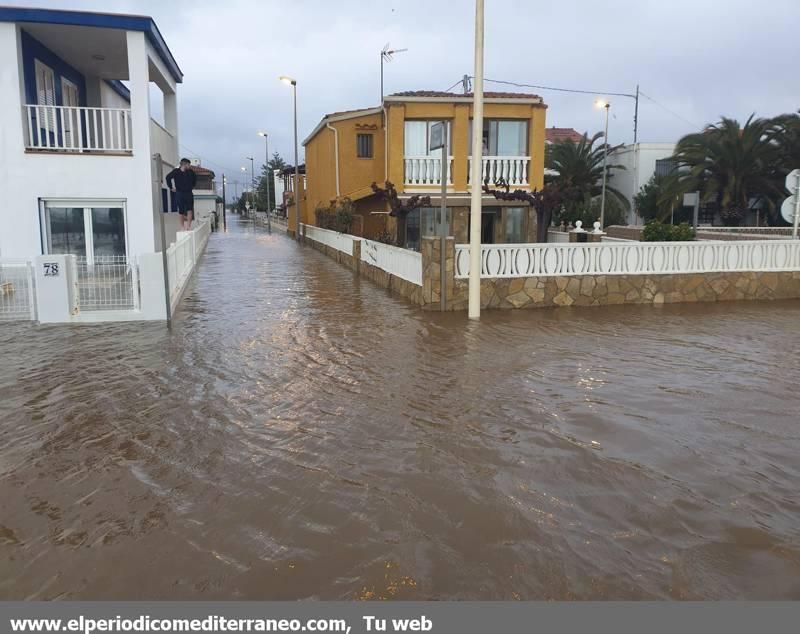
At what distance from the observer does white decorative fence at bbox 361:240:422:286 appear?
1334cm

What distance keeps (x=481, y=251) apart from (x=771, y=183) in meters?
26.4

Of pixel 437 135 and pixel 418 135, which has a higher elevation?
pixel 418 135

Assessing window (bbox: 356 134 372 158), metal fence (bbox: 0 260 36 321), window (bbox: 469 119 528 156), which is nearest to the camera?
metal fence (bbox: 0 260 36 321)

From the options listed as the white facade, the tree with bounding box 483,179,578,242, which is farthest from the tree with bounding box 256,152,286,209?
the tree with bounding box 483,179,578,242

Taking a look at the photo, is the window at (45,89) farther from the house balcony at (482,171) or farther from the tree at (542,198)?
the tree at (542,198)

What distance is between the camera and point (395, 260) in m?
15.1

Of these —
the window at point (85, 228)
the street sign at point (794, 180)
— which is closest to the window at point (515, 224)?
the street sign at point (794, 180)

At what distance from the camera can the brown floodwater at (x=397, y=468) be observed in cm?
368

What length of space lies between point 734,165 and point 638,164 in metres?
11.9

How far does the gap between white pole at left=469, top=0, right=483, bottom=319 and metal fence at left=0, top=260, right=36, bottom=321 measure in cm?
732

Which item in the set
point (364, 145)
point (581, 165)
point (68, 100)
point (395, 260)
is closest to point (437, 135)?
point (395, 260)

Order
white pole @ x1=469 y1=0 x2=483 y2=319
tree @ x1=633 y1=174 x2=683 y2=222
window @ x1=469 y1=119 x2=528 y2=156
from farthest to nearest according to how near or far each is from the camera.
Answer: tree @ x1=633 y1=174 x2=683 y2=222, window @ x1=469 y1=119 x2=528 y2=156, white pole @ x1=469 y1=0 x2=483 y2=319

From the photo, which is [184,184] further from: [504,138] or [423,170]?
[504,138]

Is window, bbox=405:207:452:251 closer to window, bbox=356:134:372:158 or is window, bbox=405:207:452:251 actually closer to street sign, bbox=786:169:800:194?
window, bbox=356:134:372:158
